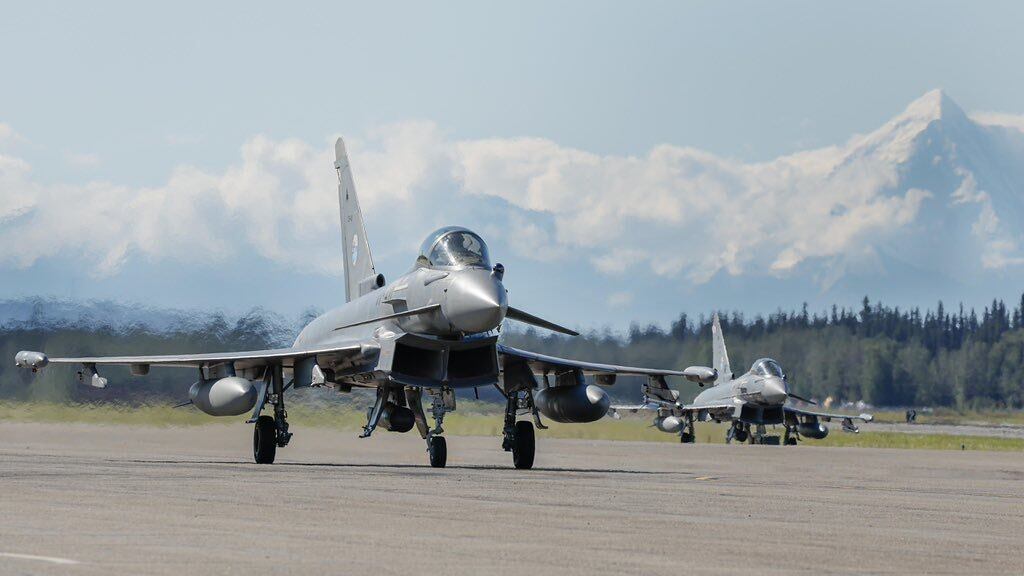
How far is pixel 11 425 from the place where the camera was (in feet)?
142

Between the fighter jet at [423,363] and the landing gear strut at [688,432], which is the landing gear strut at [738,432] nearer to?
the landing gear strut at [688,432]

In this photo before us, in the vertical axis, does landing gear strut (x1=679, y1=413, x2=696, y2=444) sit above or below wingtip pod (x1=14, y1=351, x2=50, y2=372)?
below

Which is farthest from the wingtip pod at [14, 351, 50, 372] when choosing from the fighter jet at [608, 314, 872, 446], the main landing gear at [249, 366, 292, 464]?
the fighter jet at [608, 314, 872, 446]

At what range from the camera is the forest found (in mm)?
39406

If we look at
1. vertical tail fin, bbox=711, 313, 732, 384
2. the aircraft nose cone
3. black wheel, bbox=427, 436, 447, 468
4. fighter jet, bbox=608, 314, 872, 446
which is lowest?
black wheel, bbox=427, 436, 447, 468

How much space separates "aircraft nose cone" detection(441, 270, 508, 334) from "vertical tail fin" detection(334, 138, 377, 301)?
6.78 metres

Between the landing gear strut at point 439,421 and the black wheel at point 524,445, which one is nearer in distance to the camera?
the landing gear strut at point 439,421

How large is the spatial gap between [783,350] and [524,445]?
7269 cm

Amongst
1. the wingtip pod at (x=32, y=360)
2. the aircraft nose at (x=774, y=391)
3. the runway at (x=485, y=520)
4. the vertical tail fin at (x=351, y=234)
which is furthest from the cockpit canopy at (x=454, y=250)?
the aircraft nose at (x=774, y=391)

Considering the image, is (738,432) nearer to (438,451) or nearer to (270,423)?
(270,423)

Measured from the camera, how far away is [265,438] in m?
26.9

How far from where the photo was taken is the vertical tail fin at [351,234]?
31.4 m

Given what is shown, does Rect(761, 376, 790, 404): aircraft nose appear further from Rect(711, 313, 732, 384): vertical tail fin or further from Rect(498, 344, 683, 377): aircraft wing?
Rect(498, 344, 683, 377): aircraft wing

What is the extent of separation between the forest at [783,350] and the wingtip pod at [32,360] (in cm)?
1060
